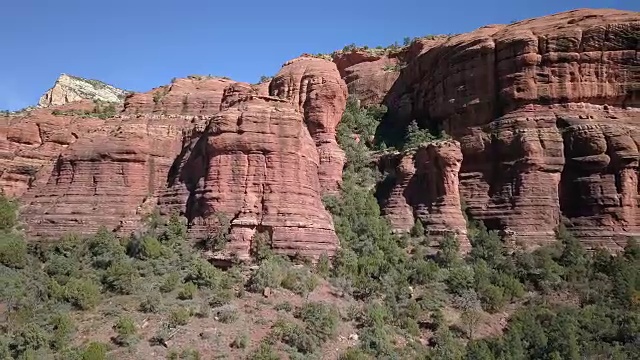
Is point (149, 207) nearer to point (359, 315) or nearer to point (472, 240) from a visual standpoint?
point (359, 315)

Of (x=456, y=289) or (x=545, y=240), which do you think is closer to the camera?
(x=456, y=289)

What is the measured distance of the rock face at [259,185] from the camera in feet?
95.9

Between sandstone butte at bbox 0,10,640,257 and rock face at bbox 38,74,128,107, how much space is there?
24.6 meters

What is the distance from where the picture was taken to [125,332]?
74.1ft

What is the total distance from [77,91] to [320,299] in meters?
51.3

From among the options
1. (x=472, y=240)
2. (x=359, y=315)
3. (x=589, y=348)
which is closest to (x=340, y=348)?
(x=359, y=315)

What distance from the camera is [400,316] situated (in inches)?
1093

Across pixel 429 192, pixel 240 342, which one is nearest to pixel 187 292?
pixel 240 342

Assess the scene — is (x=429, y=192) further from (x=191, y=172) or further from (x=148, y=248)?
(x=148, y=248)

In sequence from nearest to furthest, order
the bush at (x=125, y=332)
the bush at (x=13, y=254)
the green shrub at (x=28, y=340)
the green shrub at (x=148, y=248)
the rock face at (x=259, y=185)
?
the green shrub at (x=28, y=340) → the bush at (x=125, y=332) → the green shrub at (x=148, y=248) → the bush at (x=13, y=254) → the rock face at (x=259, y=185)

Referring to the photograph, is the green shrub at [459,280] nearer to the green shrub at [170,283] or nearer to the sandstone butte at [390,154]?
the sandstone butte at [390,154]

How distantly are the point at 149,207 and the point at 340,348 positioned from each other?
47.9 ft

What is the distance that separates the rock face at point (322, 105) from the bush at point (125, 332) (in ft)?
55.4

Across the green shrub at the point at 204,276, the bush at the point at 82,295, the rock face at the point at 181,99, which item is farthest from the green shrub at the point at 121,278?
the rock face at the point at 181,99
